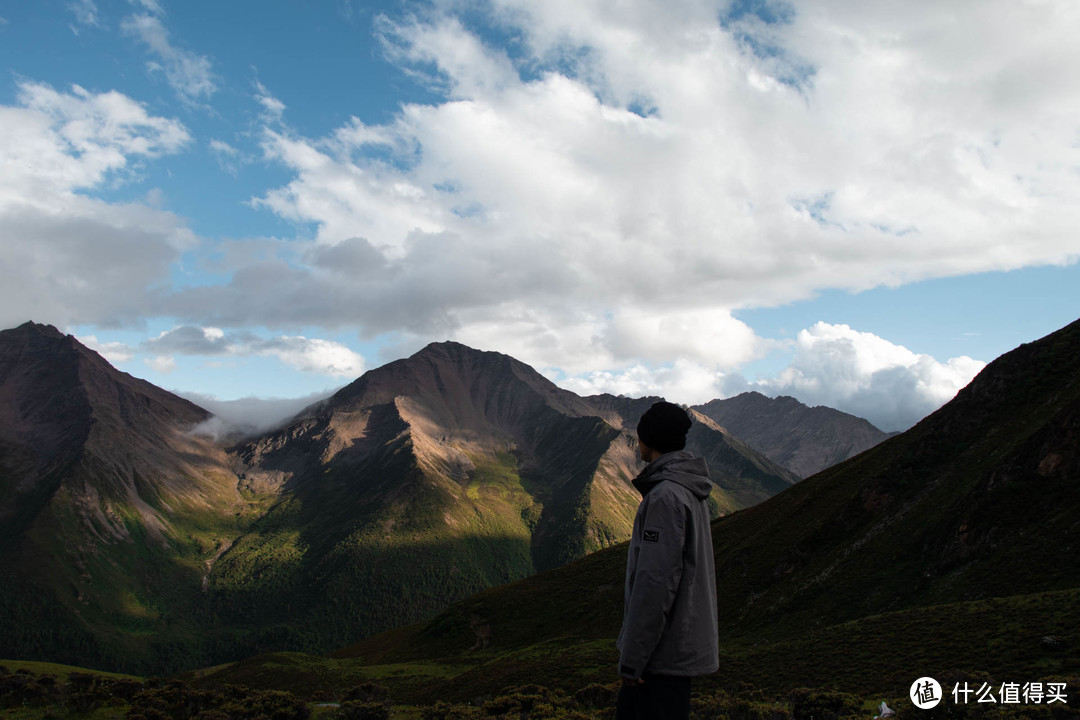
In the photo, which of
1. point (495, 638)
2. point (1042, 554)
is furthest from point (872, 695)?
point (495, 638)

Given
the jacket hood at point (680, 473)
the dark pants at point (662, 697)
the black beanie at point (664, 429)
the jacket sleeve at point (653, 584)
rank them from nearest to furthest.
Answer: the jacket sleeve at point (653, 584), the dark pants at point (662, 697), the jacket hood at point (680, 473), the black beanie at point (664, 429)

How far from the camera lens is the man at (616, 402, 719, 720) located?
7344 mm

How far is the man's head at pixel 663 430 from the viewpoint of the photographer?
841 cm

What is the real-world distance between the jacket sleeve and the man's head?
1.03 m

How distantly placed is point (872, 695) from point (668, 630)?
3054 centimetres

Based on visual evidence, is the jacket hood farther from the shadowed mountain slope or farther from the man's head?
the shadowed mountain slope

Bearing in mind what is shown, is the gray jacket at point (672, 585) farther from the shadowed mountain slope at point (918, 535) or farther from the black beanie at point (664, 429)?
the shadowed mountain slope at point (918, 535)

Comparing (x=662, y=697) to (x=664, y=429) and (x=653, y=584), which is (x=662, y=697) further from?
(x=664, y=429)

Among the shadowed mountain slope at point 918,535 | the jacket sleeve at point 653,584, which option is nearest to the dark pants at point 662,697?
the jacket sleeve at point 653,584

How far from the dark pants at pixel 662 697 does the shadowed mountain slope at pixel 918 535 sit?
34.4 m
